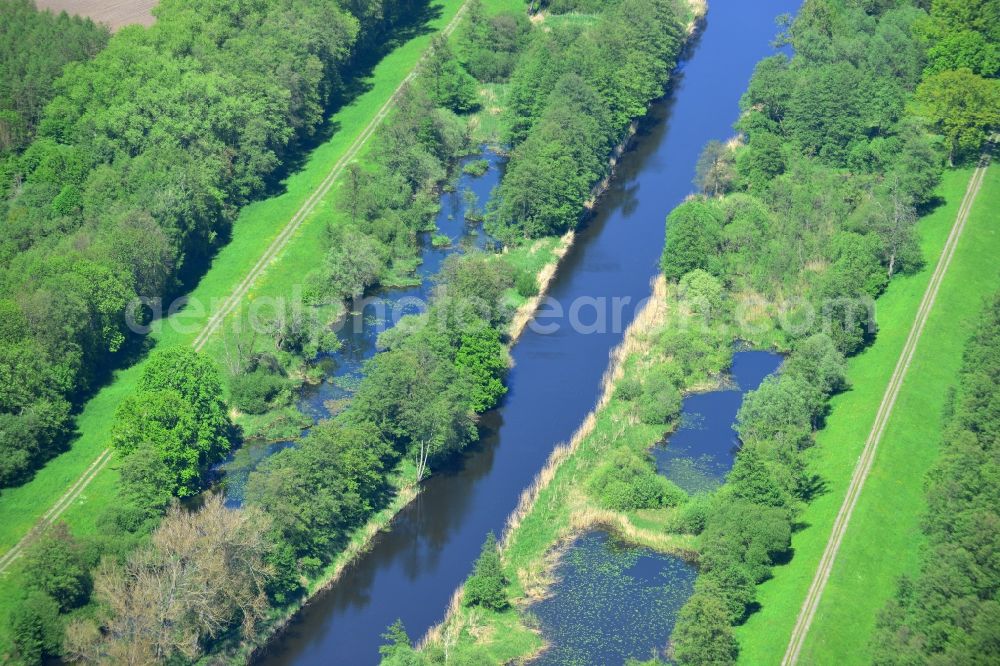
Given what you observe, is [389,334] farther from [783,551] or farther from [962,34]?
[962,34]

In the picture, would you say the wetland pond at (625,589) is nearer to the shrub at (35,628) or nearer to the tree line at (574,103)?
the shrub at (35,628)

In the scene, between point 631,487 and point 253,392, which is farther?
point 253,392

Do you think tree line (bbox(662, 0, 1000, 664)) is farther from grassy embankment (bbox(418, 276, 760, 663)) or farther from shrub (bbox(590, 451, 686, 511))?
grassy embankment (bbox(418, 276, 760, 663))

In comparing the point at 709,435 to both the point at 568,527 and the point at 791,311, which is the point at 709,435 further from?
the point at 791,311

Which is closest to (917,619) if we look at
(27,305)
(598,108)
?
(27,305)

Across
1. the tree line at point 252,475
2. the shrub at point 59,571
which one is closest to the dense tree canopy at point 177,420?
the tree line at point 252,475

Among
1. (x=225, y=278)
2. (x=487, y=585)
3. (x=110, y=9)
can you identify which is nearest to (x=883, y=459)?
(x=487, y=585)
